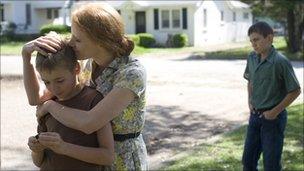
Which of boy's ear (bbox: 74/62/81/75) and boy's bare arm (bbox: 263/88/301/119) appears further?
boy's bare arm (bbox: 263/88/301/119)

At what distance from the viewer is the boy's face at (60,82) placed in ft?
8.60

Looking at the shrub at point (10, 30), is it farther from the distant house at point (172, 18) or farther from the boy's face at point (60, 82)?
the boy's face at point (60, 82)

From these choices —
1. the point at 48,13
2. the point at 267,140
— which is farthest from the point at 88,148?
the point at 48,13

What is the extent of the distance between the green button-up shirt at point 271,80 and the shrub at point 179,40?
34.5m

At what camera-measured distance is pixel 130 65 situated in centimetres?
278

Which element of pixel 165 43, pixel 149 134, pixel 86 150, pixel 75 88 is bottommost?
pixel 165 43

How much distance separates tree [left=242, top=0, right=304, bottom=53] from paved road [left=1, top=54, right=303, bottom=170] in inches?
287

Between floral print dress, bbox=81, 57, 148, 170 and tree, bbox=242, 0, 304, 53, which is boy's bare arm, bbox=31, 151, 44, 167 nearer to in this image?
floral print dress, bbox=81, 57, 148, 170

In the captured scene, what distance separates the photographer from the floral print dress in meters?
2.75

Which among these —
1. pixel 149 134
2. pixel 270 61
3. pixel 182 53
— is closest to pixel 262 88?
pixel 270 61

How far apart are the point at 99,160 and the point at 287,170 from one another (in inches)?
181

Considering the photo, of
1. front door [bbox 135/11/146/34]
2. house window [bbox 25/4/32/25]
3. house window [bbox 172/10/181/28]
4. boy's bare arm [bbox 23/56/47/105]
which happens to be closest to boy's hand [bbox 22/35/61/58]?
boy's bare arm [bbox 23/56/47/105]

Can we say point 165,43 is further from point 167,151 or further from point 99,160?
point 99,160

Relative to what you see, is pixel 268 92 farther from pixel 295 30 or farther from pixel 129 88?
pixel 295 30
